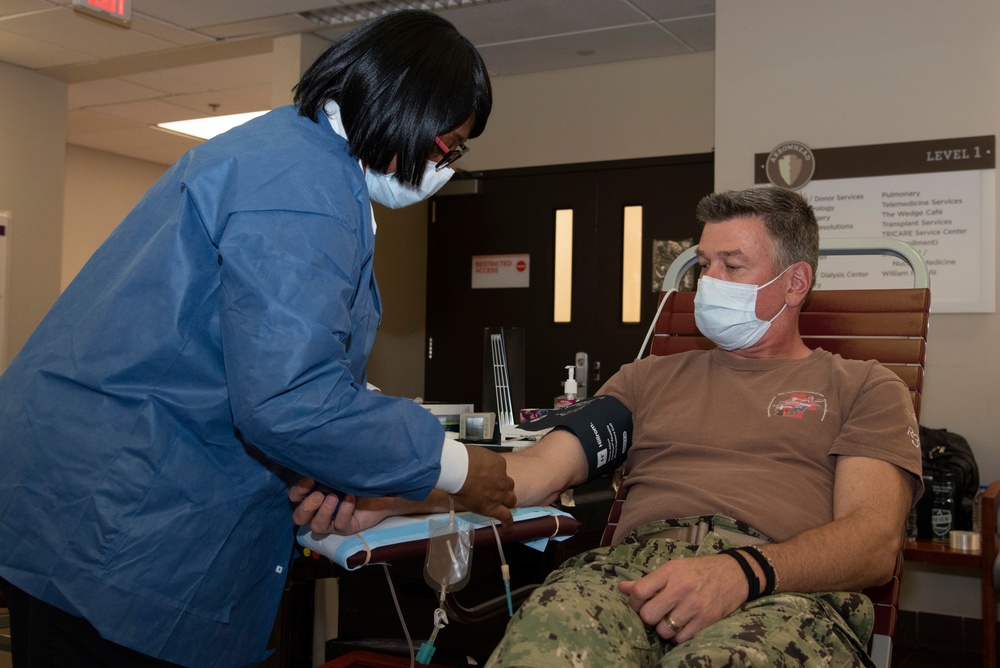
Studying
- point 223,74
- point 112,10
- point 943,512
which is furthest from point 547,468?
point 223,74

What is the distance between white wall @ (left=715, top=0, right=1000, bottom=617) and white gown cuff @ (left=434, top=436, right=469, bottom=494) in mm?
3098

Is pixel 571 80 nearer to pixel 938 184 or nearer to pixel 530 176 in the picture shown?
pixel 530 176

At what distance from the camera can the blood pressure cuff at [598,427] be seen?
1.84 meters

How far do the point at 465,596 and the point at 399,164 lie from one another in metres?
1.38

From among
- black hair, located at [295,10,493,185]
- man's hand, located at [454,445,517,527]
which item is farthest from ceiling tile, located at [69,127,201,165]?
man's hand, located at [454,445,517,527]

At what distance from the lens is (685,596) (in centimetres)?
135

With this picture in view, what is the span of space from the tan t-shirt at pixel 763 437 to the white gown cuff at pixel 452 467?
61cm

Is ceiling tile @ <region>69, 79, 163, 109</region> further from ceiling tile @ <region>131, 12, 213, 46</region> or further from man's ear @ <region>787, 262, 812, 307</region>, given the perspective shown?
man's ear @ <region>787, 262, 812, 307</region>

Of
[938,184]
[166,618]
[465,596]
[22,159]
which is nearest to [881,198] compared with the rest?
[938,184]

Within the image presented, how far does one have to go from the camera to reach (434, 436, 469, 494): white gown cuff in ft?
3.94

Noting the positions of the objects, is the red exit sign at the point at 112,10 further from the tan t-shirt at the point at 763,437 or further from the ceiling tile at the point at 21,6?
the tan t-shirt at the point at 763,437

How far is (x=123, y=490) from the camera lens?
111 centimetres

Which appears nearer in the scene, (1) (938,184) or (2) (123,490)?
(2) (123,490)

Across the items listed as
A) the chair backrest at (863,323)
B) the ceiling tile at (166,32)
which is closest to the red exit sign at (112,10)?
the ceiling tile at (166,32)
